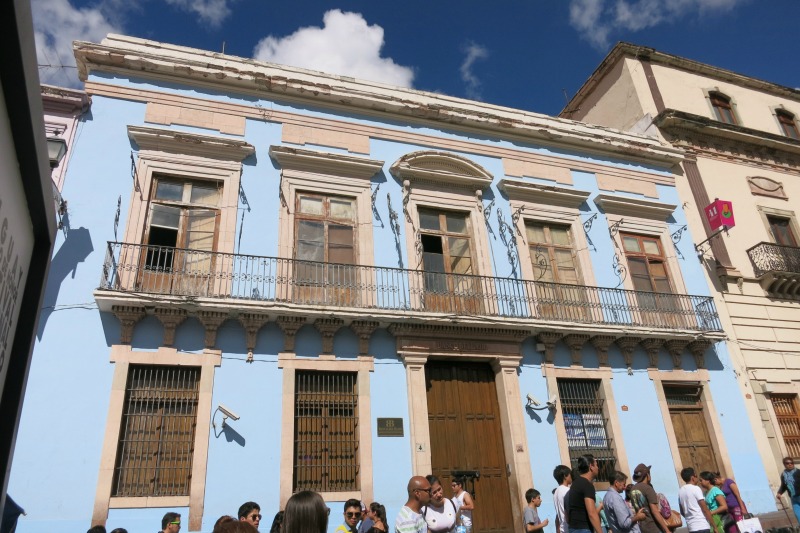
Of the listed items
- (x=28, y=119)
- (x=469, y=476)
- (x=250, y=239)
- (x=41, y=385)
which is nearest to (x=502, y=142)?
(x=250, y=239)

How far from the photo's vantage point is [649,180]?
13.8 metres

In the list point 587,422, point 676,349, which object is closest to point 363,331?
point 587,422

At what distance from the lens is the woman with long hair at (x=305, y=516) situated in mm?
2953

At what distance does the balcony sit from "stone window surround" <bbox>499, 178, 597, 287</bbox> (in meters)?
4.45

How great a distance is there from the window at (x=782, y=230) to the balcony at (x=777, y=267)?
64 cm

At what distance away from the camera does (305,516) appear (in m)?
2.96

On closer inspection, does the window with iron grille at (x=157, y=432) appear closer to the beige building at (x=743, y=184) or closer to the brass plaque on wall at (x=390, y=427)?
the brass plaque on wall at (x=390, y=427)

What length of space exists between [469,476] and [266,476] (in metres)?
3.43

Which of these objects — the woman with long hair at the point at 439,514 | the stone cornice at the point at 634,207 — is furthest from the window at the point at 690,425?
the woman with long hair at the point at 439,514

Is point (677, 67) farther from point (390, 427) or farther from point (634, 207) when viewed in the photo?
point (390, 427)

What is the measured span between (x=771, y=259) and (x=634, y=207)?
356cm

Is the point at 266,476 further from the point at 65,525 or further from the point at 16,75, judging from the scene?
the point at 16,75

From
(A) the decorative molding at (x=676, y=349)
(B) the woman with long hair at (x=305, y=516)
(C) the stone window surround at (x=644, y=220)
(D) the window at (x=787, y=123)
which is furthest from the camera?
(D) the window at (x=787, y=123)

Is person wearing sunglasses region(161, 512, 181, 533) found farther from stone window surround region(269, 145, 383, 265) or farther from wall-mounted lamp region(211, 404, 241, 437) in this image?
stone window surround region(269, 145, 383, 265)
